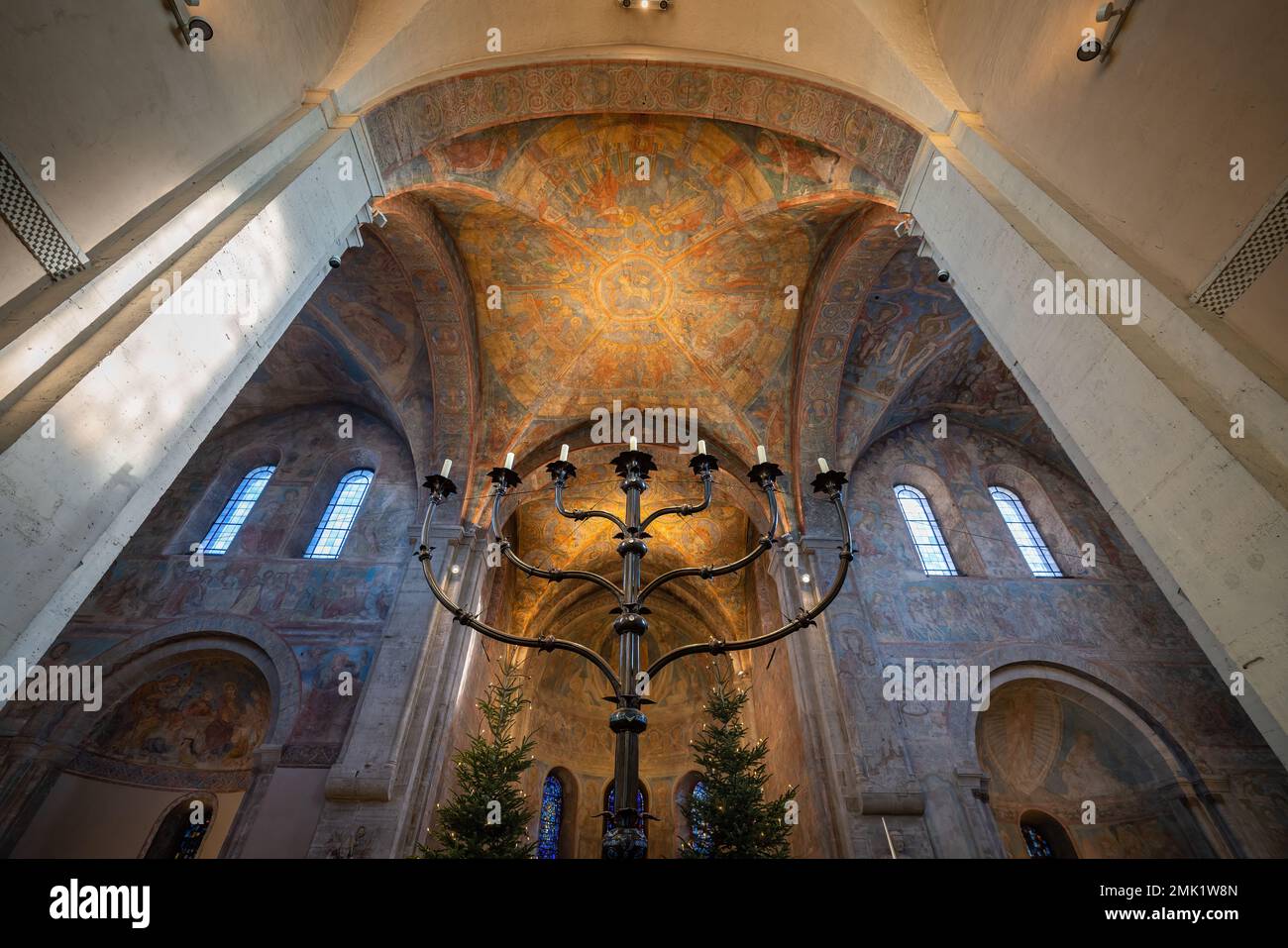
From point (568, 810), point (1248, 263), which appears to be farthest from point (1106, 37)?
point (568, 810)

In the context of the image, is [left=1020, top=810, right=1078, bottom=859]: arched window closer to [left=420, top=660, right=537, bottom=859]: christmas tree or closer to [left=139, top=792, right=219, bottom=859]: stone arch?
[left=420, top=660, right=537, bottom=859]: christmas tree

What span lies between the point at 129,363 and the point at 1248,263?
5.27 meters

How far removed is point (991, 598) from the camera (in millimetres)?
9578

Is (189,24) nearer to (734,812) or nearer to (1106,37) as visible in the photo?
(1106,37)

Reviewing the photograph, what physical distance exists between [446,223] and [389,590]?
19.8 feet

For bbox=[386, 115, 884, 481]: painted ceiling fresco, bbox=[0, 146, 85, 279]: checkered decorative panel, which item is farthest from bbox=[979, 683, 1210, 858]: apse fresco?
bbox=[0, 146, 85, 279]: checkered decorative panel

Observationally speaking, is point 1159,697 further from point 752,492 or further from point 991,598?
point 752,492

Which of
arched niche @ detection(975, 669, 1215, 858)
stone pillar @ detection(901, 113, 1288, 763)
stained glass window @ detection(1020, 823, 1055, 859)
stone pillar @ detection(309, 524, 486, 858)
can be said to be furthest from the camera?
stained glass window @ detection(1020, 823, 1055, 859)

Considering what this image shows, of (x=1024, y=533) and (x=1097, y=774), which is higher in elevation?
(x=1024, y=533)

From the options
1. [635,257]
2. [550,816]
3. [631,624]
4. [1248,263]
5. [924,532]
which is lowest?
[631,624]

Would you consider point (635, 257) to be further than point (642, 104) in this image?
Yes

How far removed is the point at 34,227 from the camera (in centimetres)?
264

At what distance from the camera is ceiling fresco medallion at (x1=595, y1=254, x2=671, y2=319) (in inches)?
374

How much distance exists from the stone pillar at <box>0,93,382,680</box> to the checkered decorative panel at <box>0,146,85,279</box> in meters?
0.10
